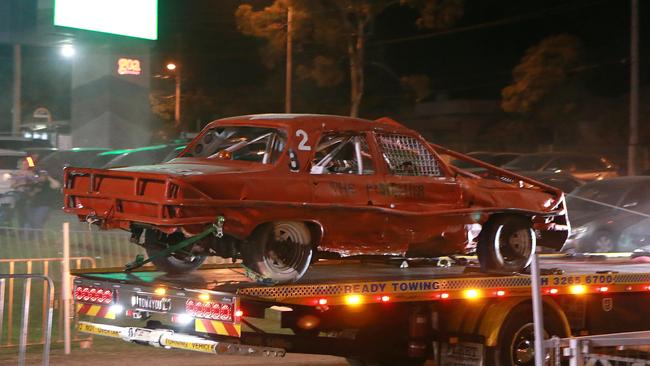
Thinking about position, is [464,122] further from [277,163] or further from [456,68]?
[277,163]

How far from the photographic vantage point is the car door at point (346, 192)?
7809mm

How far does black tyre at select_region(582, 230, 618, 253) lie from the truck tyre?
26.1 feet

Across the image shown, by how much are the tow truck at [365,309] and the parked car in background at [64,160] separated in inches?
591

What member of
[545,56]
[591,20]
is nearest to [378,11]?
[545,56]

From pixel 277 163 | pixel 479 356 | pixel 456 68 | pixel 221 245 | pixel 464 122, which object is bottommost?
pixel 479 356

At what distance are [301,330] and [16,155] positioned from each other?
15582mm

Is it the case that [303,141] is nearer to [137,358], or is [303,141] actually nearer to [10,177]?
[137,358]

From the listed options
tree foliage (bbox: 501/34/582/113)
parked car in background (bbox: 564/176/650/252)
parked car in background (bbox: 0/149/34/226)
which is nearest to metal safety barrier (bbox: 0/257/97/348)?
parked car in background (bbox: 0/149/34/226)

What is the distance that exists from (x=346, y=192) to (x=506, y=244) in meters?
2.01

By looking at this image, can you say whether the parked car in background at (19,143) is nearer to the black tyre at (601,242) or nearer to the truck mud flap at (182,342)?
the black tyre at (601,242)

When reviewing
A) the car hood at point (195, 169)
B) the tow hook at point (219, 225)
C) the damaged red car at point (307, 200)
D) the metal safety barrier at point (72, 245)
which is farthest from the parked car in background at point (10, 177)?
the tow hook at point (219, 225)

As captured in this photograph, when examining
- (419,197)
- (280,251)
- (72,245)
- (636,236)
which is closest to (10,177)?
(72,245)

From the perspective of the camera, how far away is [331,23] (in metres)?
31.6

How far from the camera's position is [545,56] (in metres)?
34.8
